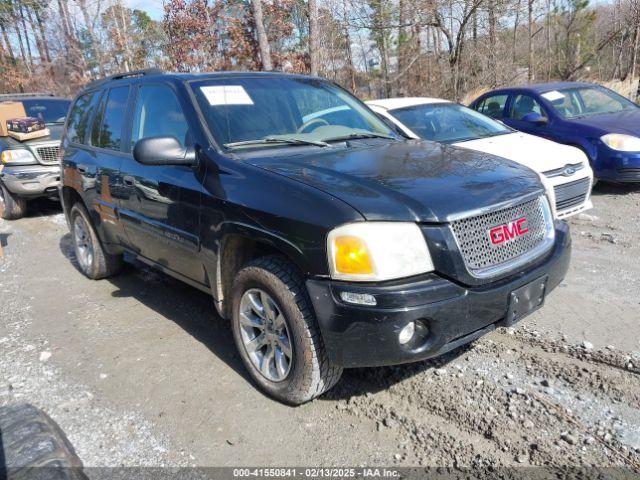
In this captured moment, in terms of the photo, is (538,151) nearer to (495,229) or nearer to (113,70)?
(495,229)

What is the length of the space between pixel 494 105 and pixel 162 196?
6743mm

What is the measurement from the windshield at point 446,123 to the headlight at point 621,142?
137 centimetres

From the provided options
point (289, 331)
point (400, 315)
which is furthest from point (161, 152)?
point (400, 315)

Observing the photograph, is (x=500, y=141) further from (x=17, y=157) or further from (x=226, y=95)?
(x=17, y=157)

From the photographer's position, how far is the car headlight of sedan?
8220mm

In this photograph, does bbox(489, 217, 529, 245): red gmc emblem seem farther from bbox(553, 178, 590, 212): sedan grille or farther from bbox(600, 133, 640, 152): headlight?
bbox(600, 133, 640, 152): headlight

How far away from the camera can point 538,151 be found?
18.7 feet

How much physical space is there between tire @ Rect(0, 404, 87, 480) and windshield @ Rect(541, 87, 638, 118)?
7.46m

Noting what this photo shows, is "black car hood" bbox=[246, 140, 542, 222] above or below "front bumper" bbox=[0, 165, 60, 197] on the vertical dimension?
above

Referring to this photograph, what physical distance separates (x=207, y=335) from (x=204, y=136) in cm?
156

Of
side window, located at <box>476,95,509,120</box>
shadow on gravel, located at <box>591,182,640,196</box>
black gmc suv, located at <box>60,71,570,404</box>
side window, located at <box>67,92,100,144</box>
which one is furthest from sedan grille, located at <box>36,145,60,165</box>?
shadow on gravel, located at <box>591,182,640,196</box>

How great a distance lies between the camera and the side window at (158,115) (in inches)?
136

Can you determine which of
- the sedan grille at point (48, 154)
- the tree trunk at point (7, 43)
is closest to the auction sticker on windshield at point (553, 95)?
the sedan grille at point (48, 154)

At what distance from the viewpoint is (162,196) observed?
3.53m
